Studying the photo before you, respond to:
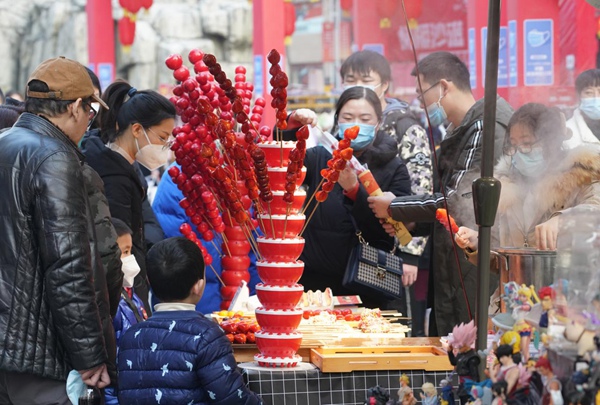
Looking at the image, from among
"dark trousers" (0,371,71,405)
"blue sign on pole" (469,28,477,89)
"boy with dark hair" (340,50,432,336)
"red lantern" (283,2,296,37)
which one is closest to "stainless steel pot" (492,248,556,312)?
"blue sign on pole" (469,28,477,89)

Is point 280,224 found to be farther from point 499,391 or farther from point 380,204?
point 499,391

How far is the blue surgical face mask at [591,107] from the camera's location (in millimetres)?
1961

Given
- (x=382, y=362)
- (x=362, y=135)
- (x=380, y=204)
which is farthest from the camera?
(x=362, y=135)

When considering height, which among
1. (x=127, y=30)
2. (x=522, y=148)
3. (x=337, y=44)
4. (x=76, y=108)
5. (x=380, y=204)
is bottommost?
(x=380, y=204)

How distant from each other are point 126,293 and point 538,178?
1619 mm

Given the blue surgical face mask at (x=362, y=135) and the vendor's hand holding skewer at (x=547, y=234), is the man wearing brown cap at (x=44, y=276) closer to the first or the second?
the vendor's hand holding skewer at (x=547, y=234)

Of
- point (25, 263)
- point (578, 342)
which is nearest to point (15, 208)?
point (25, 263)

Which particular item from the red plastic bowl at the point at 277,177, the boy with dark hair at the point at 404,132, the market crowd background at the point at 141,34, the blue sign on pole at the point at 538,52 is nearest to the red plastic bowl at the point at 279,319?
the red plastic bowl at the point at 277,177

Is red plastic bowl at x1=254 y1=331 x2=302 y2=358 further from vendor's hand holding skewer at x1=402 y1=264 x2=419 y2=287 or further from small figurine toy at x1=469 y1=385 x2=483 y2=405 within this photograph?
vendor's hand holding skewer at x1=402 y1=264 x2=419 y2=287

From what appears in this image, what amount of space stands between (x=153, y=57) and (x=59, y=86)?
21825 millimetres

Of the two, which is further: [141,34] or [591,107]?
[141,34]

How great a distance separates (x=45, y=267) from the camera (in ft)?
8.49

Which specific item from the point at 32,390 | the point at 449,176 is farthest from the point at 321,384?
the point at 32,390

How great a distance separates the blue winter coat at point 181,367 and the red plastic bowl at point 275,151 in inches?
23.2
